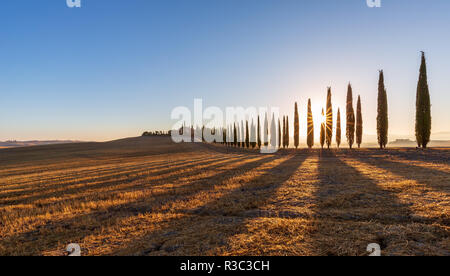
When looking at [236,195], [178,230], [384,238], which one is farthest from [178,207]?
[384,238]

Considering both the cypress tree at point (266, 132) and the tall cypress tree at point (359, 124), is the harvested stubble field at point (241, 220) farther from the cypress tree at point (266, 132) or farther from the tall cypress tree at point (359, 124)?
the cypress tree at point (266, 132)

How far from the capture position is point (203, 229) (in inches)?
170

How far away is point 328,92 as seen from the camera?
39156 mm

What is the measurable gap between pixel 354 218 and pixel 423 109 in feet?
109

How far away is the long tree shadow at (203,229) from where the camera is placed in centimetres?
351

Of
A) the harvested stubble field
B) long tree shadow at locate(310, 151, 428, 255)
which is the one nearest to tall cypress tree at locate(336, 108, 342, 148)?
the harvested stubble field

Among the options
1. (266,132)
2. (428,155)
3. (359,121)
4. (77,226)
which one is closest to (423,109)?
(359,121)

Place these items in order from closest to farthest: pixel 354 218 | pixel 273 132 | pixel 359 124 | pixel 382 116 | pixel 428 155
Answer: pixel 354 218 → pixel 428 155 → pixel 382 116 → pixel 359 124 → pixel 273 132

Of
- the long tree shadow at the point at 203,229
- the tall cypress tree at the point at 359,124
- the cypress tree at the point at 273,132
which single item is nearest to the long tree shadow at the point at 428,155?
the tall cypress tree at the point at 359,124

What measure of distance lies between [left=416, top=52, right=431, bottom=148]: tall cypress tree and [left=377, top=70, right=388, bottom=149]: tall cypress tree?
4.36 metres

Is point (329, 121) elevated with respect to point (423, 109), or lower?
lower

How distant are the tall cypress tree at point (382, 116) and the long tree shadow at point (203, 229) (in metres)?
33.7

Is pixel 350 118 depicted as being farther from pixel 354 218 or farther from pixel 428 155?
pixel 354 218
